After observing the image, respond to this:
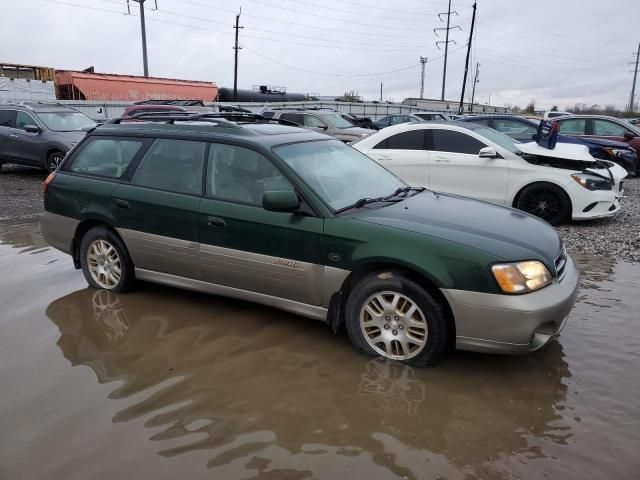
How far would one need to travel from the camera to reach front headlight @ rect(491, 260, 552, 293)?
329 centimetres

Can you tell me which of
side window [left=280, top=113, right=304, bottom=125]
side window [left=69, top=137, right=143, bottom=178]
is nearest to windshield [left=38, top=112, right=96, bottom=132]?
side window [left=280, top=113, right=304, bottom=125]

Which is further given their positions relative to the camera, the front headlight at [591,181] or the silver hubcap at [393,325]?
the front headlight at [591,181]

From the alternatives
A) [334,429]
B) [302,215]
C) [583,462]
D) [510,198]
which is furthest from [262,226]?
[510,198]

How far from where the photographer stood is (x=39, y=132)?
12.0 meters

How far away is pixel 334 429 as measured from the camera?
2953 mm

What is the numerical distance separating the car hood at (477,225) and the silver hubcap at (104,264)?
2.43 meters

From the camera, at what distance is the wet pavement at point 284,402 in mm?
2678

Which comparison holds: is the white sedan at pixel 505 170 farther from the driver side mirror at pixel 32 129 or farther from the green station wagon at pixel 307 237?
the driver side mirror at pixel 32 129

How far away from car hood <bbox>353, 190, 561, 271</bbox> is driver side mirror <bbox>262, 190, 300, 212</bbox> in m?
0.46

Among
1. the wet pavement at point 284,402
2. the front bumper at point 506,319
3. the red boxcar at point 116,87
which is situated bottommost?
the wet pavement at point 284,402

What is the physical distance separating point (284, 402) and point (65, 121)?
11919 mm

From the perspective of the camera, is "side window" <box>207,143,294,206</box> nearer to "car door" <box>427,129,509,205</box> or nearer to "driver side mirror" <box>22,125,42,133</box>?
"car door" <box>427,129,509,205</box>

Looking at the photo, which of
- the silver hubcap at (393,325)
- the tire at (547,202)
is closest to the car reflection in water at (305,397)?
the silver hubcap at (393,325)

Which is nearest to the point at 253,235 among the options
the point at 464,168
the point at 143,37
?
the point at 464,168
